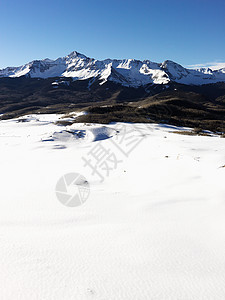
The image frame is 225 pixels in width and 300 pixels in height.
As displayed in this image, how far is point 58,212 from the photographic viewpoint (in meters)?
5.36

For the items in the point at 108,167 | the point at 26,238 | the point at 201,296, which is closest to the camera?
the point at 201,296

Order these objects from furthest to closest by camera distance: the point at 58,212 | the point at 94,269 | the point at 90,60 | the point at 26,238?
the point at 90,60, the point at 58,212, the point at 26,238, the point at 94,269

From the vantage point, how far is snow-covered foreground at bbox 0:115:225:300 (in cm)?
299

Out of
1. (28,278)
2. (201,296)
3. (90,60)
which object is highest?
(90,60)

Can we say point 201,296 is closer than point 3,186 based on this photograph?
Yes

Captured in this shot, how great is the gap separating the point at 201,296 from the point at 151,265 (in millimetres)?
824

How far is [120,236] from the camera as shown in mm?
4219

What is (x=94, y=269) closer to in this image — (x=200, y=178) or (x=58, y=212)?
(x=58, y=212)

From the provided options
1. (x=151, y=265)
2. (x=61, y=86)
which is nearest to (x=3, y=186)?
(x=151, y=265)

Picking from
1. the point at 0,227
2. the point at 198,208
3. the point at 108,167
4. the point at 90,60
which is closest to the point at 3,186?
the point at 0,227

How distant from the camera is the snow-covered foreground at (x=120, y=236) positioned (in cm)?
299

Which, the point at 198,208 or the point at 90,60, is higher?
the point at 90,60

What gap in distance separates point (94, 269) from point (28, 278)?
102 cm

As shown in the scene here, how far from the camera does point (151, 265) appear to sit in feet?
11.2
